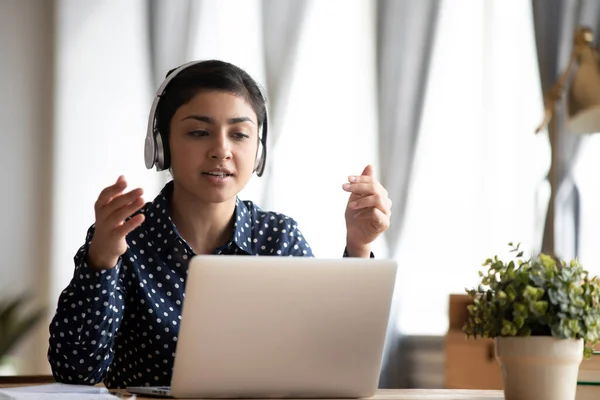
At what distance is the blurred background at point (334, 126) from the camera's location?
149 inches

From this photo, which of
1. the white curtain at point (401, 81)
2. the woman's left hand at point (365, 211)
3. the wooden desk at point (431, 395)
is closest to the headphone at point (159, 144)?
the woman's left hand at point (365, 211)

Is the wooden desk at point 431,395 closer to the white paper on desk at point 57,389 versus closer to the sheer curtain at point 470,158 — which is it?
the white paper on desk at point 57,389

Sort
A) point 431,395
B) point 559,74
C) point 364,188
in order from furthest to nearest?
point 559,74
point 364,188
point 431,395

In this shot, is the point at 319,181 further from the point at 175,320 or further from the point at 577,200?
the point at 175,320

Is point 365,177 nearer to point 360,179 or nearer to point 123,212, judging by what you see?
point 360,179

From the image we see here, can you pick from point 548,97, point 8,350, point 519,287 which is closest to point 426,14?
point 548,97

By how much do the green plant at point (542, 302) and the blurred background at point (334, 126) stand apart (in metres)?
2.59

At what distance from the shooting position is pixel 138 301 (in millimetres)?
1586

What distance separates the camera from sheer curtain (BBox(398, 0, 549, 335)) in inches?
152

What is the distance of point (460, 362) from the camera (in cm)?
339

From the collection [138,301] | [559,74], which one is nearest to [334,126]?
[559,74]

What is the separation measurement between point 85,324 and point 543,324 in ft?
2.31

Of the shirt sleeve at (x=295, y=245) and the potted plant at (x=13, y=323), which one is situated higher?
the shirt sleeve at (x=295, y=245)

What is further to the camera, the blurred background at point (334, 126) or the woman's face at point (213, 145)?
the blurred background at point (334, 126)
